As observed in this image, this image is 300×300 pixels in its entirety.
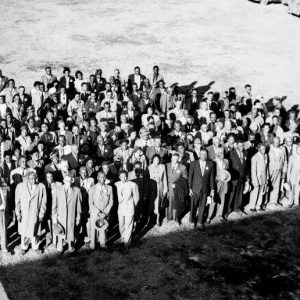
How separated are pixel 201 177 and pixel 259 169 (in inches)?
62.9

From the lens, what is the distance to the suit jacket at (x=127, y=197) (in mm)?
10109

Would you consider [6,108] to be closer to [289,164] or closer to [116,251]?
[116,251]

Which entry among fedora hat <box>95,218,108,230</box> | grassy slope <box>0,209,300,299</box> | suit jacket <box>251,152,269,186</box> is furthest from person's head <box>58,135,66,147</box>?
suit jacket <box>251,152,269,186</box>

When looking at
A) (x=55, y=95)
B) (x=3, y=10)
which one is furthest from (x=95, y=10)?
(x=55, y=95)

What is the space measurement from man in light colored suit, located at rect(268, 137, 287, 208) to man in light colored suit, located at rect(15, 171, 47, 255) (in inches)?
211

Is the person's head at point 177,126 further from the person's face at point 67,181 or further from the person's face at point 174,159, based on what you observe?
the person's face at point 67,181

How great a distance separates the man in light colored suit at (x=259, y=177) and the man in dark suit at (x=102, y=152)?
330 centimetres

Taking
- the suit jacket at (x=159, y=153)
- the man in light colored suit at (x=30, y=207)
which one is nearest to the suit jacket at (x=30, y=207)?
the man in light colored suit at (x=30, y=207)

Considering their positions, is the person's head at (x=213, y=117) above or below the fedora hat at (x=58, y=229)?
above

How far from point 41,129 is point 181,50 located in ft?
39.8

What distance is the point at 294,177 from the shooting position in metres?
11.8

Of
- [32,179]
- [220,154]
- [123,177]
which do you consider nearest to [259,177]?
[220,154]

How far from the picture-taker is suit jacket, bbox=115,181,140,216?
10109 millimetres

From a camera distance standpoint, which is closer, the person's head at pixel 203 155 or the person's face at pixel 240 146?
the person's head at pixel 203 155
